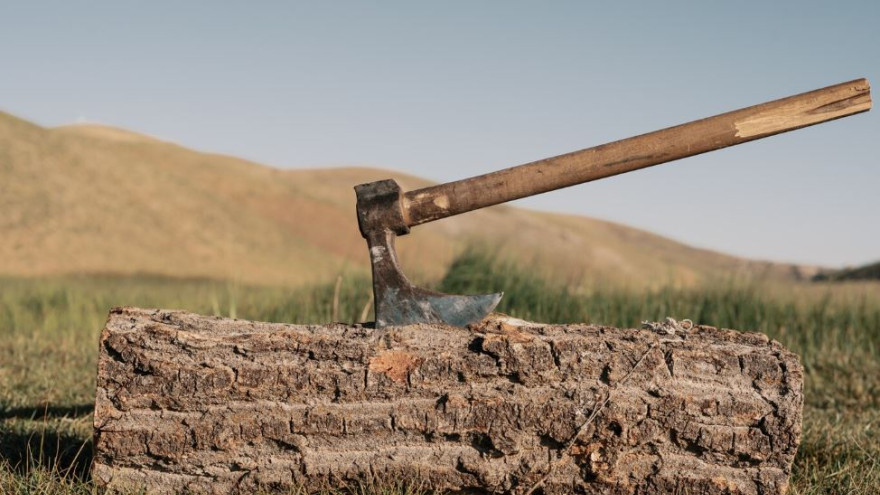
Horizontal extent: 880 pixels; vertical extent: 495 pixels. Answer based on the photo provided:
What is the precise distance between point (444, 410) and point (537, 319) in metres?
5.09

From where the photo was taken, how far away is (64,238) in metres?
18.6

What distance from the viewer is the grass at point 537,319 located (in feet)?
13.4

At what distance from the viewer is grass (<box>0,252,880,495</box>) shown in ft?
13.4

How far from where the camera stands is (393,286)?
3164 mm

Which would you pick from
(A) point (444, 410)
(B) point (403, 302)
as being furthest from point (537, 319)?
(A) point (444, 410)

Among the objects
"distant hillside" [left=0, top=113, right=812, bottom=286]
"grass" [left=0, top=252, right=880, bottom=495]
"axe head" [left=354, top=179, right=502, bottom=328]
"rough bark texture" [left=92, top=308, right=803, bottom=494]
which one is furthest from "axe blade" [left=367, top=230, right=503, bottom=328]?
"distant hillside" [left=0, top=113, right=812, bottom=286]

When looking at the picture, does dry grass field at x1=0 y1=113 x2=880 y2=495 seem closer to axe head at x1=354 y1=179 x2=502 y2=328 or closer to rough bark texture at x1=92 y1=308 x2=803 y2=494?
rough bark texture at x1=92 y1=308 x2=803 y2=494

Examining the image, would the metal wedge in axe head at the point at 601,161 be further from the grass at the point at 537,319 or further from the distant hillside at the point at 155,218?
the distant hillside at the point at 155,218

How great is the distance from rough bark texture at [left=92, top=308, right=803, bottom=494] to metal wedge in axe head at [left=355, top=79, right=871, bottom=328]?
0.54m

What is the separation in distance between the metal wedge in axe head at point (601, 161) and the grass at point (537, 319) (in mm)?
1646

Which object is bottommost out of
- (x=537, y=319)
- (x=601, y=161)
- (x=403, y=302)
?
(x=537, y=319)

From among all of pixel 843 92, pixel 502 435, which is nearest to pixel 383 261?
pixel 502 435

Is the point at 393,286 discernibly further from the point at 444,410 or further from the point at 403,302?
the point at 444,410

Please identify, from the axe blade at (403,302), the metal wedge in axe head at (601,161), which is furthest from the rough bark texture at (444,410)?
the metal wedge in axe head at (601,161)
